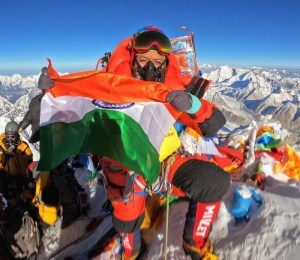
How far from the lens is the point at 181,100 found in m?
3.49

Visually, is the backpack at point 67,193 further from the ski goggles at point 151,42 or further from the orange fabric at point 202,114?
the orange fabric at point 202,114

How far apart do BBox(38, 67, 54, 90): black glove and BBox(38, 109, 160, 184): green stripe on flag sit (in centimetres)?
61

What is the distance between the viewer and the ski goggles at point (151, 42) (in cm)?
463

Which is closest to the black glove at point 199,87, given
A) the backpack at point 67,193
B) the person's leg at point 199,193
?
the person's leg at point 199,193

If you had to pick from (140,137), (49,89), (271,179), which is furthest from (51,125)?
(271,179)

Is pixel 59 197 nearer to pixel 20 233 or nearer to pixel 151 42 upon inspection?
pixel 20 233

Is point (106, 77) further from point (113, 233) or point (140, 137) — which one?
point (113, 233)

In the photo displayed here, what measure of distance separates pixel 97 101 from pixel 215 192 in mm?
1983

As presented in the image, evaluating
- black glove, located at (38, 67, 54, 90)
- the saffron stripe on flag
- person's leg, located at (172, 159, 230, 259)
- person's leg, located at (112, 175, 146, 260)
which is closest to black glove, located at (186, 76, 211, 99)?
the saffron stripe on flag

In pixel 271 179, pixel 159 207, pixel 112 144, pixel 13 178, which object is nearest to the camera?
pixel 112 144

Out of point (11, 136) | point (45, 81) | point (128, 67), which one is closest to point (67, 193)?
point (45, 81)

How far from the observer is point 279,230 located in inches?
145

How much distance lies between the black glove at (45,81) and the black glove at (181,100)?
5.84ft

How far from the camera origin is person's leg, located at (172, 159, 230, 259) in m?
3.77
